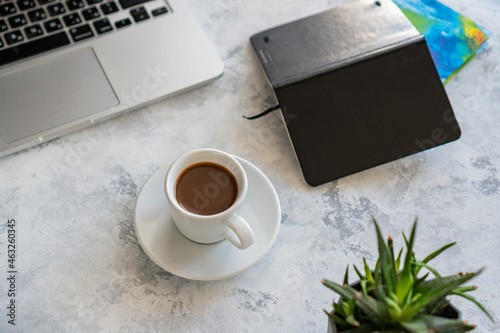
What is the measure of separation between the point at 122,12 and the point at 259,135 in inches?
11.1

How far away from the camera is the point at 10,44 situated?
0.65 metres

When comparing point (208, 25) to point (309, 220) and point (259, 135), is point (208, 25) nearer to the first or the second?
point (259, 135)

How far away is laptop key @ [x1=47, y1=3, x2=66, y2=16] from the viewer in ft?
2.20

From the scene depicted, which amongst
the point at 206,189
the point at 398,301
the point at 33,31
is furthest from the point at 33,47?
the point at 398,301

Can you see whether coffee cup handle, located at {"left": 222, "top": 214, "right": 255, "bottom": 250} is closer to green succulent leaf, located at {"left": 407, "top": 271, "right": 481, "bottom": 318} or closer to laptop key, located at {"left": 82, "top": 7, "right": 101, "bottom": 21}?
green succulent leaf, located at {"left": 407, "top": 271, "right": 481, "bottom": 318}

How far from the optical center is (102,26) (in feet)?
2.24

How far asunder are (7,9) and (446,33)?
2.19 ft

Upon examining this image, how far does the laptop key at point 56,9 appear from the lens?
26.4 inches

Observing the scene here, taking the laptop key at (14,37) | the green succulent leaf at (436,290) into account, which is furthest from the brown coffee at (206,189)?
the laptop key at (14,37)

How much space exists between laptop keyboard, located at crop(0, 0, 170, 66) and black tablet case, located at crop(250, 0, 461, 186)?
0.71 ft

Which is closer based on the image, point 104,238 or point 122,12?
point 104,238

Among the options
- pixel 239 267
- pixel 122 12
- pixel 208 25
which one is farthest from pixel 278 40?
pixel 239 267

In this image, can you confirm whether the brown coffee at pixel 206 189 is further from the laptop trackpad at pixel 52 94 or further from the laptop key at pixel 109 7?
the laptop key at pixel 109 7

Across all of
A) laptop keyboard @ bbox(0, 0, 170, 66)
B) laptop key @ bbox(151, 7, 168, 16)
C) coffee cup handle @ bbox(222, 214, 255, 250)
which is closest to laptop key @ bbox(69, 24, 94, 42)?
laptop keyboard @ bbox(0, 0, 170, 66)
